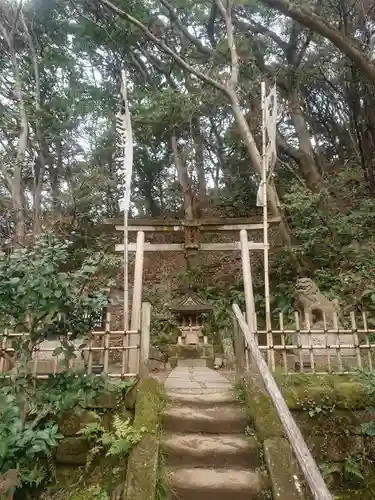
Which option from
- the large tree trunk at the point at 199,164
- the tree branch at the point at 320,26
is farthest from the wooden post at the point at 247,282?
the large tree trunk at the point at 199,164

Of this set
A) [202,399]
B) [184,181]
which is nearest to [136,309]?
[202,399]

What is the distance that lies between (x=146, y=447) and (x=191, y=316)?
6273 millimetres

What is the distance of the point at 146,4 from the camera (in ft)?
49.8

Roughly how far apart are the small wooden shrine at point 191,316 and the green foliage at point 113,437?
556 cm

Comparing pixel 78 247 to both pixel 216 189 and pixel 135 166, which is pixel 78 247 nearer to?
pixel 135 166

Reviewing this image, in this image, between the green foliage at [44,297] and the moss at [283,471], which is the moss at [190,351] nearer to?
the moss at [283,471]

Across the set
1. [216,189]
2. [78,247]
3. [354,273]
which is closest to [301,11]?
[354,273]

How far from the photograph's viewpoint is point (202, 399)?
4.70 metres

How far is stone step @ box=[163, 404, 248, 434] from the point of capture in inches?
166

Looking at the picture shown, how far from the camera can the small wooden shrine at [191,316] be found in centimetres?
970

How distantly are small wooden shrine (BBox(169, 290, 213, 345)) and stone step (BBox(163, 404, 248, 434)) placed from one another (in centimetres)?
528

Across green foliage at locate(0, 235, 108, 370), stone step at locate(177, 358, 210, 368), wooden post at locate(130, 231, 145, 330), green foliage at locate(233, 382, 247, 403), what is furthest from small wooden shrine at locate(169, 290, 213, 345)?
green foliage at locate(0, 235, 108, 370)

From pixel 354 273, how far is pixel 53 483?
8.27m

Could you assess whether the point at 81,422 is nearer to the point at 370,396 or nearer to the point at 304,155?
the point at 370,396
